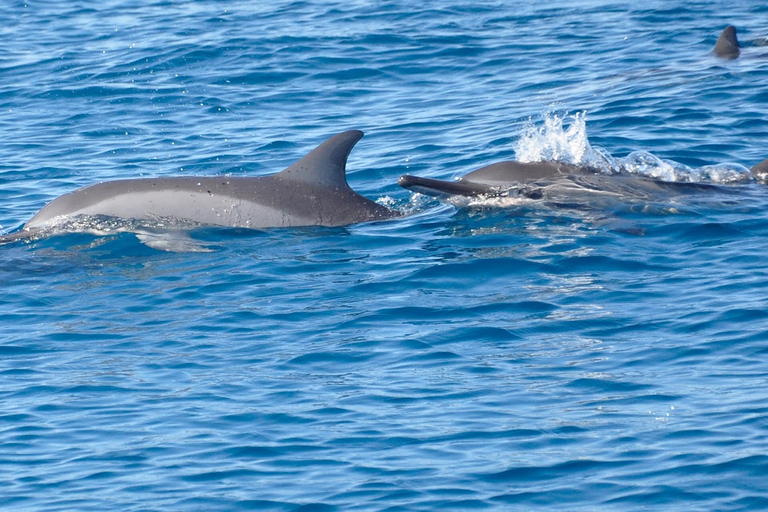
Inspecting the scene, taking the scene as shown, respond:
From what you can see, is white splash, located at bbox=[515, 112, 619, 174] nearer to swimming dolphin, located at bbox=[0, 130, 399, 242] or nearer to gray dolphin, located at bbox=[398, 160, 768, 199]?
gray dolphin, located at bbox=[398, 160, 768, 199]

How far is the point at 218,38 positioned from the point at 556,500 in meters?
20.8

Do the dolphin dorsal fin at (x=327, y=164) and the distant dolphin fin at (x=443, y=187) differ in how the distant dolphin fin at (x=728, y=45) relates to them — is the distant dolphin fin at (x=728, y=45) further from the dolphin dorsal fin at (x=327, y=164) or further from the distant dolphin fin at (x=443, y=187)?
the dolphin dorsal fin at (x=327, y=164)

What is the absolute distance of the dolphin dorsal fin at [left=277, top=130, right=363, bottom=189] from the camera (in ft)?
43.8

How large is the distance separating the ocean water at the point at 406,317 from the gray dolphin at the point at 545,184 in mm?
252

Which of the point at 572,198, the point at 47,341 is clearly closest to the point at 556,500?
the point at 47,341

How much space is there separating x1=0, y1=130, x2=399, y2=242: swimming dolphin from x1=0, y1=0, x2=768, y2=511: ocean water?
0.67ft

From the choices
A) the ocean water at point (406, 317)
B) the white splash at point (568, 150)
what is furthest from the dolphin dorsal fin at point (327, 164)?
the white splash at point (568, 150)

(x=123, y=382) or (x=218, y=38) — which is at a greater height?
(x=218, y=38)

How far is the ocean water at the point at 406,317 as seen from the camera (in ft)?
25.7

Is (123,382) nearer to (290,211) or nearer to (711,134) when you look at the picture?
(290,211)

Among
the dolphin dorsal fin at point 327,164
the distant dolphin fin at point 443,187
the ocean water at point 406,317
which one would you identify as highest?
the dolphin dorsal fin at point 327,164

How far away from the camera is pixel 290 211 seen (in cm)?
1379

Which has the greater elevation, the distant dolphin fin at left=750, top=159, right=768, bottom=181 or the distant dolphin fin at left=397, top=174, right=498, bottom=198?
the distant dolphin fin at left=397, top=174, right=498, bottom=198

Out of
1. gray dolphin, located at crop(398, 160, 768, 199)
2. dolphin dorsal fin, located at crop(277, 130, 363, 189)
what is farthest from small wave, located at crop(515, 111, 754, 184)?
dolphin dorsal fin, located at crop(277, 130, 363, 189)
